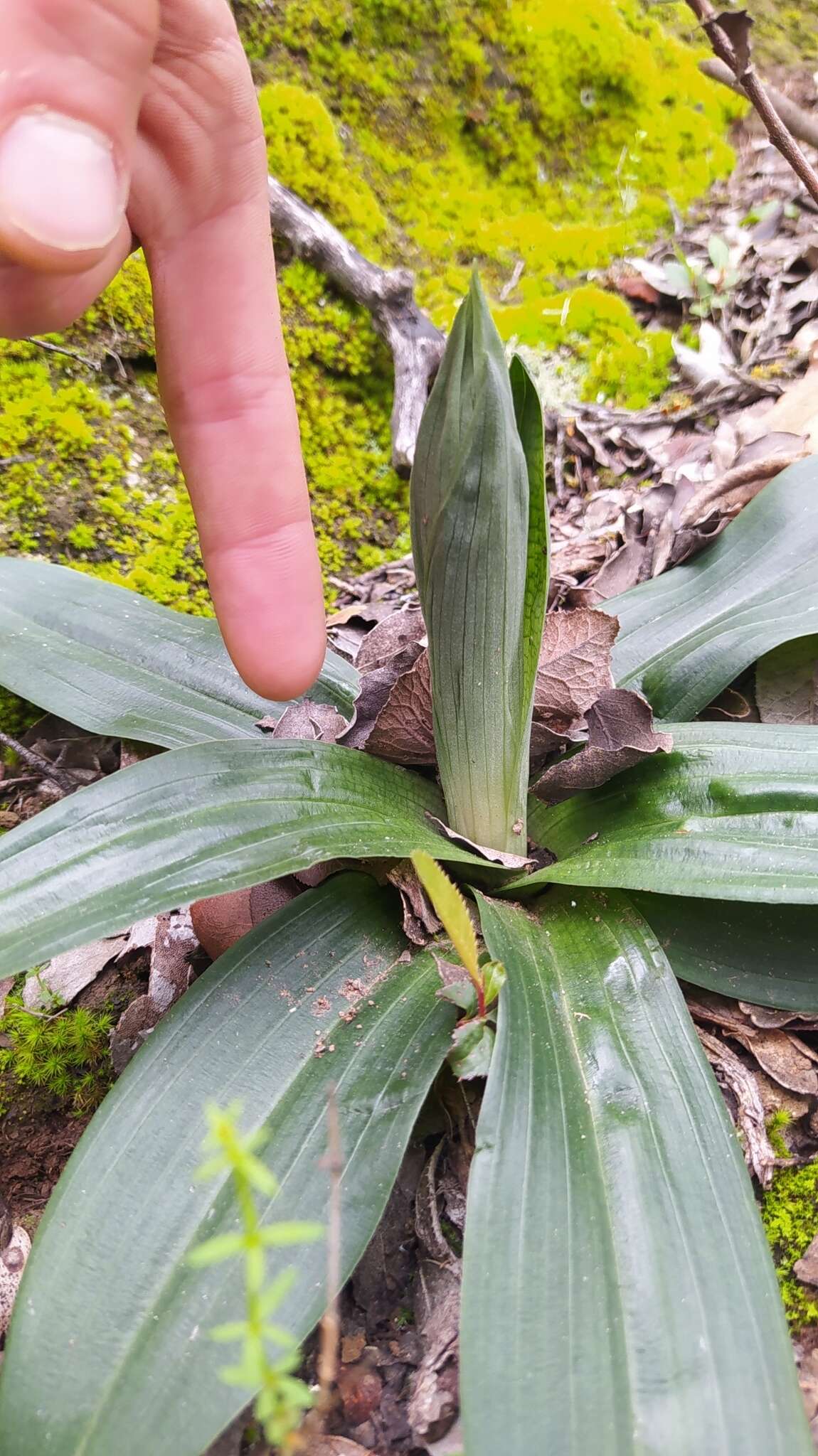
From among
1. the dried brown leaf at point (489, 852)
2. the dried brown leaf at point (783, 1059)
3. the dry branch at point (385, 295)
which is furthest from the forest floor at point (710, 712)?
the dry branch at point (385, 295)

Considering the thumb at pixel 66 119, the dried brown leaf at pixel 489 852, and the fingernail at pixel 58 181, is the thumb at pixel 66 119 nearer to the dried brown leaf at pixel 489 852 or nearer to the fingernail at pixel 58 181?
the fingernail at pixel 58 181

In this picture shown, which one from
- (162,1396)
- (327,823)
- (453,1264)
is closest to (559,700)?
(327,823)

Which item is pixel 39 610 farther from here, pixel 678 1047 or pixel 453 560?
pixel 678 1047

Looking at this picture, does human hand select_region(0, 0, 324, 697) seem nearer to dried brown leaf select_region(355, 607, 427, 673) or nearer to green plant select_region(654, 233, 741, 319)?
dried brown leaf select_region(355, 607, 427, 673)

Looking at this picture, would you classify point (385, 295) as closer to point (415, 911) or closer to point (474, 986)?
point (415, 911)

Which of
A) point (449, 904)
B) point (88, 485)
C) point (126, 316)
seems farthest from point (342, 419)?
point (449, 904)

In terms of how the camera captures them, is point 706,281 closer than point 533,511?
No
